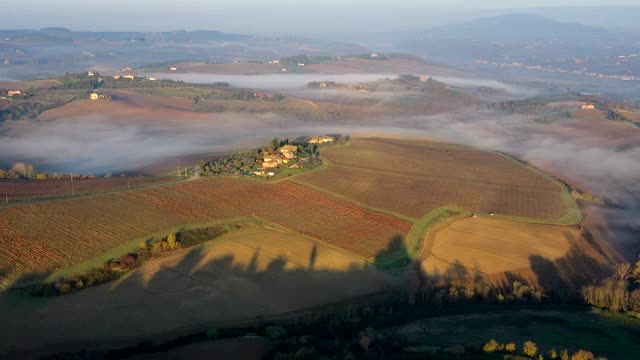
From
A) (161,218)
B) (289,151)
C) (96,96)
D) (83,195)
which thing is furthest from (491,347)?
(96,96)

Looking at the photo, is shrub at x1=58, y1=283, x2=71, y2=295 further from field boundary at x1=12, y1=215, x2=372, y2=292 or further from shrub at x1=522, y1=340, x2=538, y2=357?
shrub at x1=522, y1=340, x2=538, y2=357

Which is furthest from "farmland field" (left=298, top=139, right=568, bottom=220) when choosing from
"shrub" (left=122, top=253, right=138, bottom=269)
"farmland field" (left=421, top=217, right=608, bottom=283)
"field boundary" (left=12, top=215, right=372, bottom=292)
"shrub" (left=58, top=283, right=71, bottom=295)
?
"shrub" (left=58, top=283, right=71, bottom=295)

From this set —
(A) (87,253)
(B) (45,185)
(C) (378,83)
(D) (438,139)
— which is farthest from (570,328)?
(C) (378,83)

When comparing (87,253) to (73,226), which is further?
(73,226)

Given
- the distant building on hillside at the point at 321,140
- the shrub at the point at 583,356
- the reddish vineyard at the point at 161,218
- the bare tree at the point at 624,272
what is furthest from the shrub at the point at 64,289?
the distant building on hillside at the point at 321,140

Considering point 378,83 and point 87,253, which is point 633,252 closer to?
point 87,253
